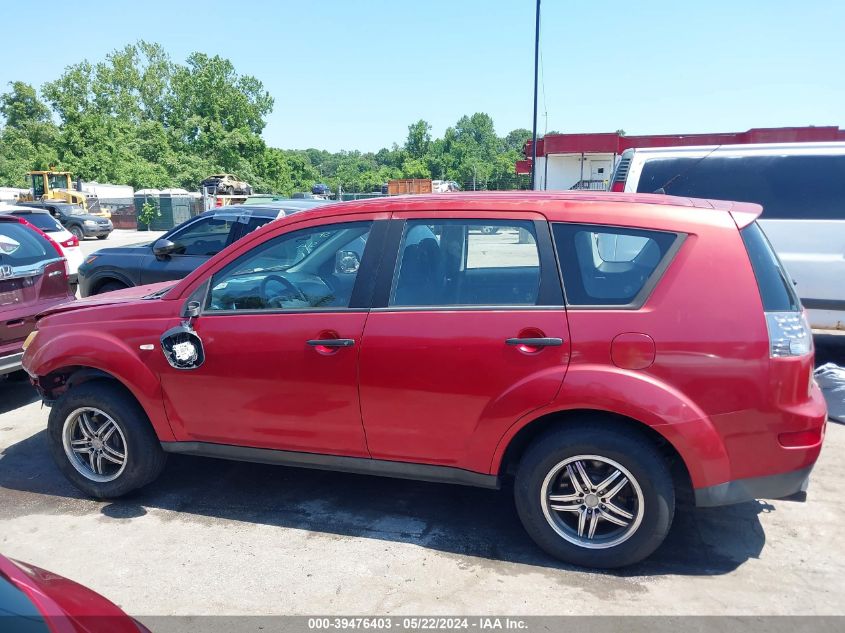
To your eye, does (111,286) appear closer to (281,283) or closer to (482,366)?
(281,283)

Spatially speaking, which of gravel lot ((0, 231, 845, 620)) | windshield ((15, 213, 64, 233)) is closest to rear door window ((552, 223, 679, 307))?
gravel lot ((0, 231, 845, 620))

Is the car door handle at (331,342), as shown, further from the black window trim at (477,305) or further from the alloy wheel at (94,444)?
the alloy wheel at (94,444)

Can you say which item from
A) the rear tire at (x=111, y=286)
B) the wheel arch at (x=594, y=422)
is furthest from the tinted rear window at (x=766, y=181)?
the rear tire at (x=111, y=286)

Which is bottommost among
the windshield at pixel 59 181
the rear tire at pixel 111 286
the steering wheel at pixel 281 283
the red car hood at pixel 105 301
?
the rear tire at pixel 111 286

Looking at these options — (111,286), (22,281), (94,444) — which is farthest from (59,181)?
(94,444)

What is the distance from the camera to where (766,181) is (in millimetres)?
6582

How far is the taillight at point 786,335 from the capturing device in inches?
120

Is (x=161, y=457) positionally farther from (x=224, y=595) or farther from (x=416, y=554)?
(x=416, y=554)

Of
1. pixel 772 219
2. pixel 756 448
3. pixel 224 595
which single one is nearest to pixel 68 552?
pixel 224 595

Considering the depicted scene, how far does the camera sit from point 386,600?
10.4 feet

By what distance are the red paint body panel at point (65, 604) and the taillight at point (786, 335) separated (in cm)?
282

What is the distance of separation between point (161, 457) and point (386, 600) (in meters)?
1.87

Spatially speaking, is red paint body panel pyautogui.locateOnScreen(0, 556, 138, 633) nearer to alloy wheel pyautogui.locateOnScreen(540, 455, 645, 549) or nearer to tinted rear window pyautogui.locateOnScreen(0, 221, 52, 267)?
alloy wheel pyautogui.locateOnScreen(540, 455, 645, 549)

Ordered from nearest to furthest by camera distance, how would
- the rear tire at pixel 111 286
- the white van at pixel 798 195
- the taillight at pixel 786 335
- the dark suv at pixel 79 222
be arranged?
the taillight at pixel 786 335, the white van at pixel 798 195, the rear tire at pixel 111 286, the dark suv at pixel 79 222
